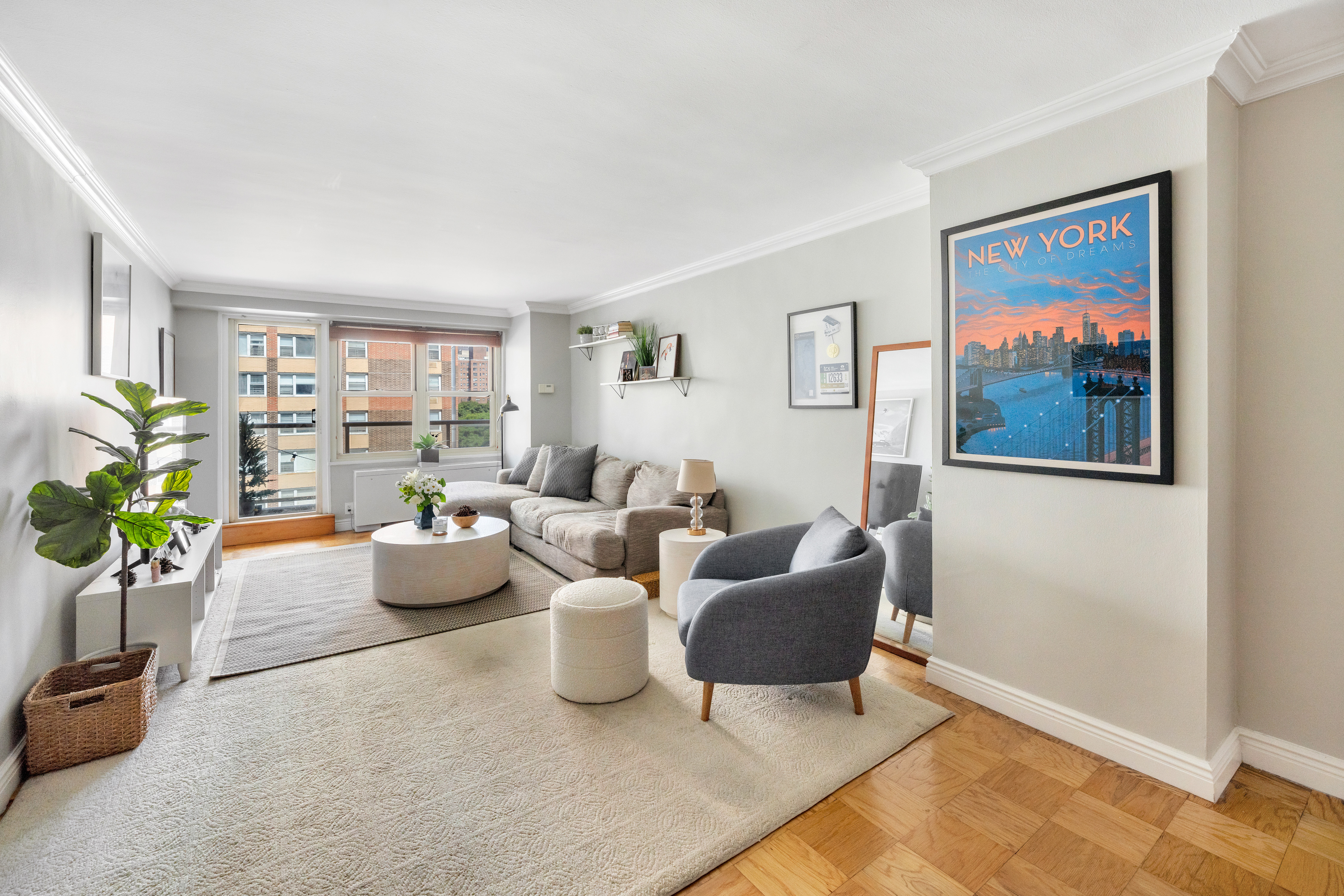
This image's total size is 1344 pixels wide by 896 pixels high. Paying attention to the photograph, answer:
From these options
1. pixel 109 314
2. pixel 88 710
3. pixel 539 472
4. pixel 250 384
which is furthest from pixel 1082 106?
pixel 250 384

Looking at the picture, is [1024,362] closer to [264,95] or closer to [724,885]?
Answer: [724,885]

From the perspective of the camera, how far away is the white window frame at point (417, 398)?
243 inches

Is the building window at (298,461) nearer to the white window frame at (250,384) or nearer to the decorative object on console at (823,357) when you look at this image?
the white window frame at (250,384)

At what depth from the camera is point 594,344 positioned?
18.9ft

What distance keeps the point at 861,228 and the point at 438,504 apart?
322cm

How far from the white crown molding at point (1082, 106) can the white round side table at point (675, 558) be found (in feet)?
7.14

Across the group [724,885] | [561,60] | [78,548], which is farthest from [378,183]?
[724,885]

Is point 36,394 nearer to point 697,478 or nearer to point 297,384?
point 697,478

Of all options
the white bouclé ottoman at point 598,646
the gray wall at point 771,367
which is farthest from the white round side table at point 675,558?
the white bouclé ottoman at point 598,646

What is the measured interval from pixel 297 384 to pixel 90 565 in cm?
410

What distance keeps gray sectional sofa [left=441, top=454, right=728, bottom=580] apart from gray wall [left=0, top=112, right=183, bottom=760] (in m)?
2.16

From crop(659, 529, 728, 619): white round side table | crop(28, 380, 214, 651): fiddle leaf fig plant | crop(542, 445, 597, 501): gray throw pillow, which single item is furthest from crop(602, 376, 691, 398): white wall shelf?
crop(28, 380, 214, 651): fiddle leaf fig plant

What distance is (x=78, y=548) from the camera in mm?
2119

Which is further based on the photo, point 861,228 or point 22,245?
point 861,228
